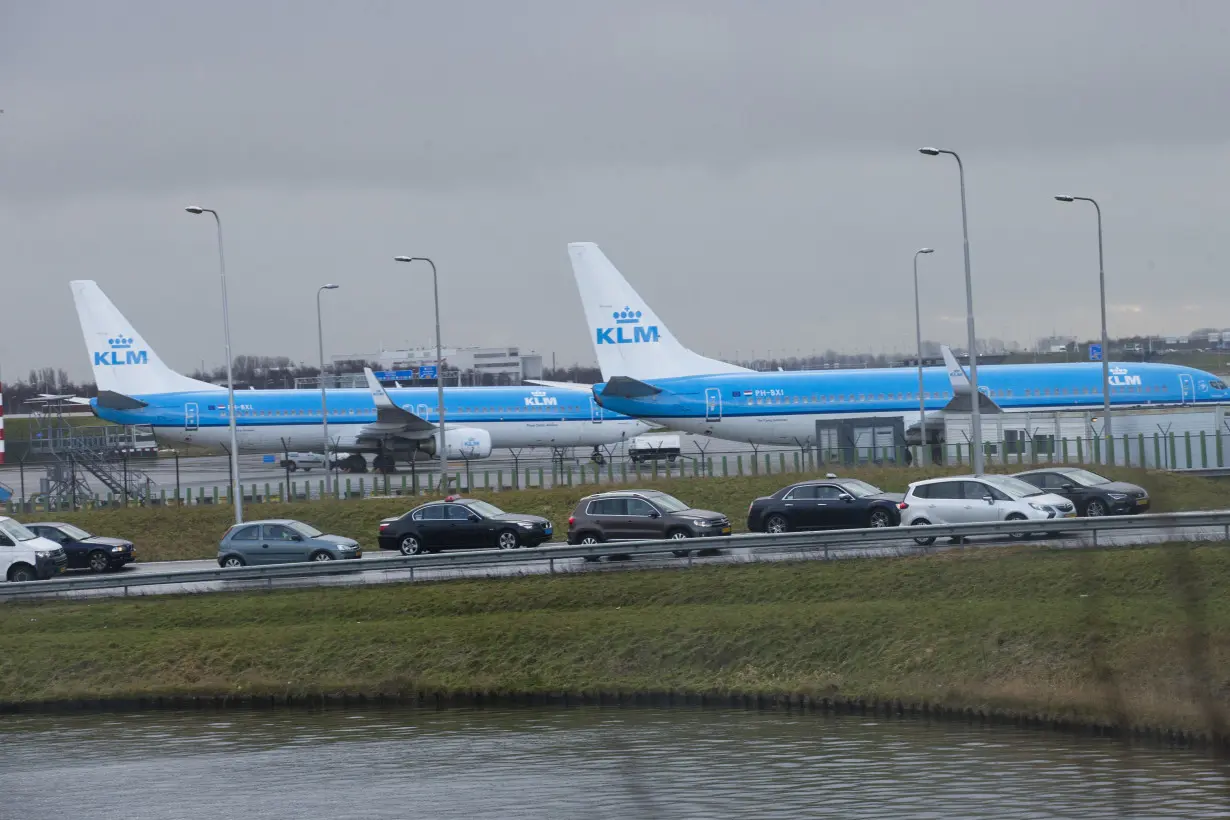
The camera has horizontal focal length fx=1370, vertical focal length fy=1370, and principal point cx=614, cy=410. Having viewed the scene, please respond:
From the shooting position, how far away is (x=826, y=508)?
3678 cm

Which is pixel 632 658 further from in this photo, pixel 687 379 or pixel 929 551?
pixel 687 379

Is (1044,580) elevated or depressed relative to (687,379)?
depressed

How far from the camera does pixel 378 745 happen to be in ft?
75.9

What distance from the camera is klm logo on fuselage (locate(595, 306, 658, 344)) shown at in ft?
209

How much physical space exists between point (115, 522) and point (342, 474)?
24346 mm

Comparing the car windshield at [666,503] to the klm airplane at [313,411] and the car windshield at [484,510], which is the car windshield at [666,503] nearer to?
the car windshield at [484,510]

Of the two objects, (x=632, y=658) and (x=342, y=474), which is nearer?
(x=632, y=658)

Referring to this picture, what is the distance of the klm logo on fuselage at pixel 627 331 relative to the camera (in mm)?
63719

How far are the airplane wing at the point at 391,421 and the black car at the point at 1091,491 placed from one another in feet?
132

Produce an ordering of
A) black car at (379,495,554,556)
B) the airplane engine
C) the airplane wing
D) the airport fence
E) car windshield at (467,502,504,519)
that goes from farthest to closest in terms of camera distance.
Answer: the airplane wing, the airplane engine, the airport fence, car windshield at (467,502,504,519), black car at (379,495,554,556)

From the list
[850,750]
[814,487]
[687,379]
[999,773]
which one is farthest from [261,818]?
[687,379]

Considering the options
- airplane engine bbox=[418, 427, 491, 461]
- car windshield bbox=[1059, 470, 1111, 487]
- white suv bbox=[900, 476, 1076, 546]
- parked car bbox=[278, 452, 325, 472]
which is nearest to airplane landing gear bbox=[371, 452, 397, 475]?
airplane engine bbox=[418, 427, 491, 461]

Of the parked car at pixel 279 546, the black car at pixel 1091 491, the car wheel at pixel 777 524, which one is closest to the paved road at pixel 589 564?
the parked car at pixel 279 546

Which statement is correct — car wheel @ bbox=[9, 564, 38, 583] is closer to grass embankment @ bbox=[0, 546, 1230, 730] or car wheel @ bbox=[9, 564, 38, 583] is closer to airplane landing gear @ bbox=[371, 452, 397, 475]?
grass embankment @ bbox=[0, 546, 1230, 730]
